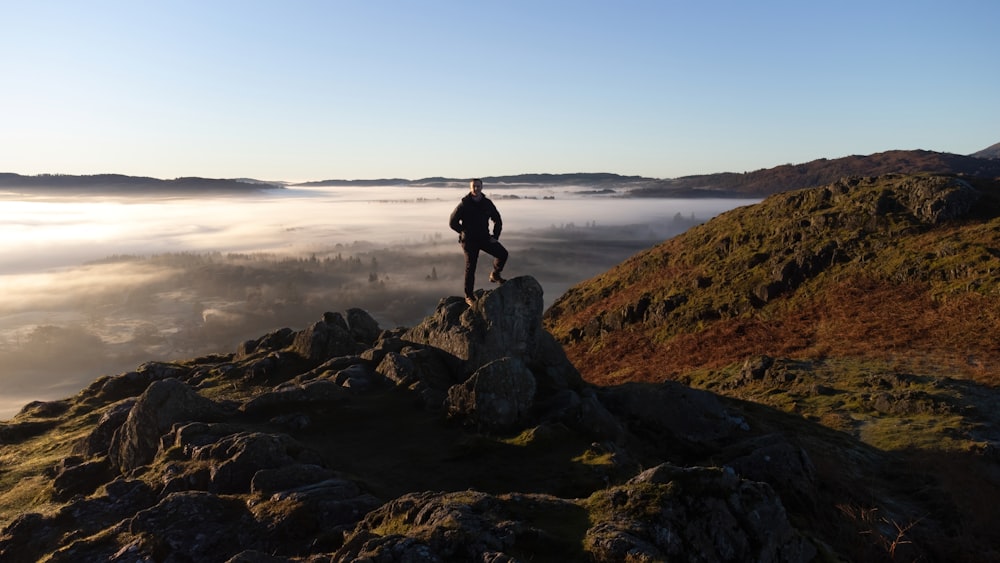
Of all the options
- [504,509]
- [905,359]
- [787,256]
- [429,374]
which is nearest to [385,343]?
[429,374]

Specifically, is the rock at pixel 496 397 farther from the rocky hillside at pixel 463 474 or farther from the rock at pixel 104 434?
the rock at pixel 104 434

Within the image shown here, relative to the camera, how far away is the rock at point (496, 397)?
2072 centimetres

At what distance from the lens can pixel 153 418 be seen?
22.1 m

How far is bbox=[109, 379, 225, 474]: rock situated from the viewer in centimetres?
2175

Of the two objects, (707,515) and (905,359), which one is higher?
(707,515)

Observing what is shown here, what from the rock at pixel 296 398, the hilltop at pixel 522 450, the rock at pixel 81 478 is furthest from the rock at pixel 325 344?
the rock at pixel 81 478

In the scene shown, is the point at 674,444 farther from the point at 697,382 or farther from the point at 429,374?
the point at 697,382

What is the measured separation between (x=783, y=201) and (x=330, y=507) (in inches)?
3546

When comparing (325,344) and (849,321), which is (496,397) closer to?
(325,344)

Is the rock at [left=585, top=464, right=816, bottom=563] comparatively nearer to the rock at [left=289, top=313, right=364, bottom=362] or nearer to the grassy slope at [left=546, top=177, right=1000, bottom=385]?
the rock at [left=289, top=313, right=364, bottom=362]

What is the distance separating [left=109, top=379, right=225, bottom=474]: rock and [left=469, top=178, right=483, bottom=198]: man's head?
1460 centimetres

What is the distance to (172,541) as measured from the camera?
527 inches

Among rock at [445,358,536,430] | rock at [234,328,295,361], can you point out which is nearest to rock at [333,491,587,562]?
rock at [445,358,536,430]

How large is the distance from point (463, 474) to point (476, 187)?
1241cm
